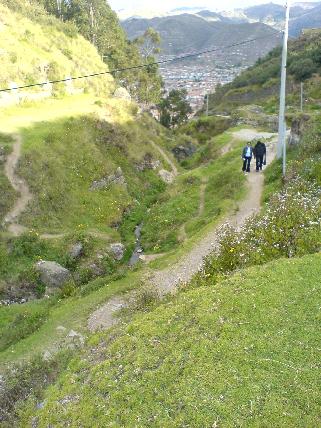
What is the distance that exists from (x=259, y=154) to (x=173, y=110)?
45.5 m

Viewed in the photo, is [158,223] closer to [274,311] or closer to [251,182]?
[251,182]

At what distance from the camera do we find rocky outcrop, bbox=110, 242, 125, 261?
25.7 m

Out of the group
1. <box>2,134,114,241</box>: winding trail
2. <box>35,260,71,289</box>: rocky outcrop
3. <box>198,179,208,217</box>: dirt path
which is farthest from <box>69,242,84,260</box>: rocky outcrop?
<box>198,179,208,217</box>: dirt path

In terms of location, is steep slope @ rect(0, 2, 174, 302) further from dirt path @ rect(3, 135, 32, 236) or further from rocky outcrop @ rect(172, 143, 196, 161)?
rocky outcrop @ rect(172, 143, 196, 161)

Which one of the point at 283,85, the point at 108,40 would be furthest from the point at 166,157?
the point at 108,40

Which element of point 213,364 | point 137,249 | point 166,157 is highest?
point 213,364

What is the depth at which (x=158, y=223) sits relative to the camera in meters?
27.9

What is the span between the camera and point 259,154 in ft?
87.6

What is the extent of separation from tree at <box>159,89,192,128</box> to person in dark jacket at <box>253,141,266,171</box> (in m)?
44.0

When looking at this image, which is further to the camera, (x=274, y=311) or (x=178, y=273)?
(x=178, y=273)

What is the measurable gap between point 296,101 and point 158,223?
138ft

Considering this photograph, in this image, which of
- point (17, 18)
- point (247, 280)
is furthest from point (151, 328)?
point (17, 18)

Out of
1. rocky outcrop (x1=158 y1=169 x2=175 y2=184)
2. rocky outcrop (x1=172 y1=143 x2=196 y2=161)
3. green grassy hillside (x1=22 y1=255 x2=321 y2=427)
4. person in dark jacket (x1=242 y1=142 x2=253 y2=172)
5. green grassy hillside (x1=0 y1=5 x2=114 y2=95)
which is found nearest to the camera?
green grassy hillside (x1=22 y1=255 x2=321 y2=427)

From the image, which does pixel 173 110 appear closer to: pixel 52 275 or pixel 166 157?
pixel 166 157
